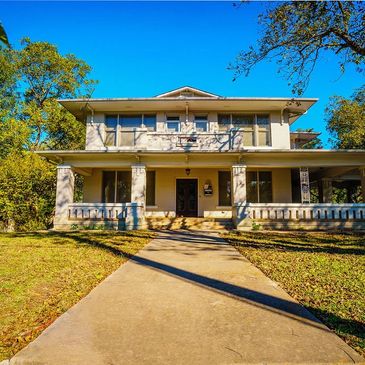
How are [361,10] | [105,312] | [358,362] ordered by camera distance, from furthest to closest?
[361,10] < [105,312] < [358,362]

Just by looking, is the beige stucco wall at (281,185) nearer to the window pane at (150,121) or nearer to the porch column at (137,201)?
the window pane at (150,121)

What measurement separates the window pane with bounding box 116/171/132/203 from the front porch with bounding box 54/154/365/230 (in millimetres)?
55

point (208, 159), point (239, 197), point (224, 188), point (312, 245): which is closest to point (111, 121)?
point (208, 159)

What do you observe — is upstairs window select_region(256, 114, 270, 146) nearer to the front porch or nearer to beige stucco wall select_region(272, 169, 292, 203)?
the front porch

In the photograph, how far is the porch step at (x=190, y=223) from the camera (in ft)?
43.4

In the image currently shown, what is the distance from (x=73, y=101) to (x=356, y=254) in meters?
13.9

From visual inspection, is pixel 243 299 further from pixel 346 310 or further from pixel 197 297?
pixel 346 310

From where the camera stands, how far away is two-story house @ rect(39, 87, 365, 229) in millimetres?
12617

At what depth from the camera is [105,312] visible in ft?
10.3

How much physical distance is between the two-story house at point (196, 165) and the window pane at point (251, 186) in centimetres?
5

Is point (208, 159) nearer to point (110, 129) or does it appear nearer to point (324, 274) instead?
point (110, 129)

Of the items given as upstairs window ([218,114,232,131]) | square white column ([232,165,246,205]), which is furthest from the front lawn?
upstairs window ([218,114,232,131])

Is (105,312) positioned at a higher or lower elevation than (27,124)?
lower

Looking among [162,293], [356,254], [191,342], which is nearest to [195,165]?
[356,254]
